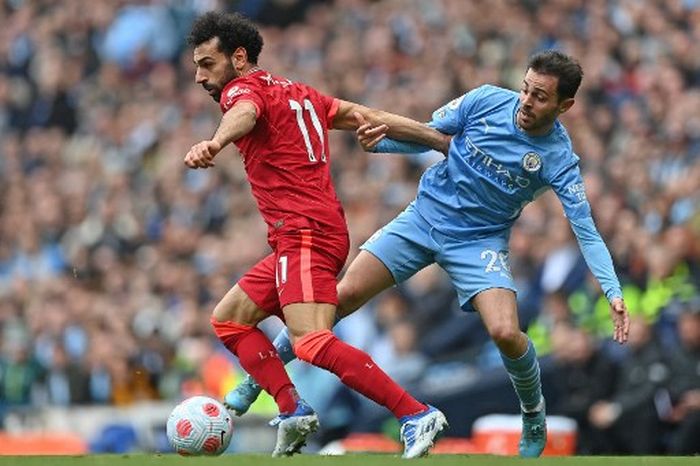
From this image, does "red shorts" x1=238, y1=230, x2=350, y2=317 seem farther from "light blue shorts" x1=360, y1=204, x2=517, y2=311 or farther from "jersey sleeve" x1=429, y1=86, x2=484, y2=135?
"jersey sleeve" x1=429, y1=86, x2=484, y2=135

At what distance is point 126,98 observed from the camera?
18406 millimetres

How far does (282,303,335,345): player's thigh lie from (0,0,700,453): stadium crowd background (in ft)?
11.3

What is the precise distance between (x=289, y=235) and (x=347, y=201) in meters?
6.40

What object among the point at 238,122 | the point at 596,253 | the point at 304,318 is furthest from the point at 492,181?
the point at 238,122

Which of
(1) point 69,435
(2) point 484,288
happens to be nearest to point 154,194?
(1) point 69,435

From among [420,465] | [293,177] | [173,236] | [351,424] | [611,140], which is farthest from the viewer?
[173,236]

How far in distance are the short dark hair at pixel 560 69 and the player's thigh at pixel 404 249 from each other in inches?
42.1

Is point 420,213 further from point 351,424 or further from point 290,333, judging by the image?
point 351,424

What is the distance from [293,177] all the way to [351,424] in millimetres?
4368

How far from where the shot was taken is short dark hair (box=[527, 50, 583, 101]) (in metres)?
9.02

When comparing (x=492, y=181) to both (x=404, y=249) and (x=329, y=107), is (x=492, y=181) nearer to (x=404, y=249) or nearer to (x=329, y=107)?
(x=404, y=249)

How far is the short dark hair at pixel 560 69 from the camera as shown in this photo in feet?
29.6

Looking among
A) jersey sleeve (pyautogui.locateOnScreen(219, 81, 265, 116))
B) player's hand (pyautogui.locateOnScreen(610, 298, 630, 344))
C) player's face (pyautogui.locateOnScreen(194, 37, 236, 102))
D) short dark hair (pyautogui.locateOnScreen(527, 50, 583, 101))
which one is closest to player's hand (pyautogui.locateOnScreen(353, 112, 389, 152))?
jersey sleeve (pyautogui.locateOnScreen(219, 81, 265, 116))

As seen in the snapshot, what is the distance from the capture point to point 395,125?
921 centimetres
